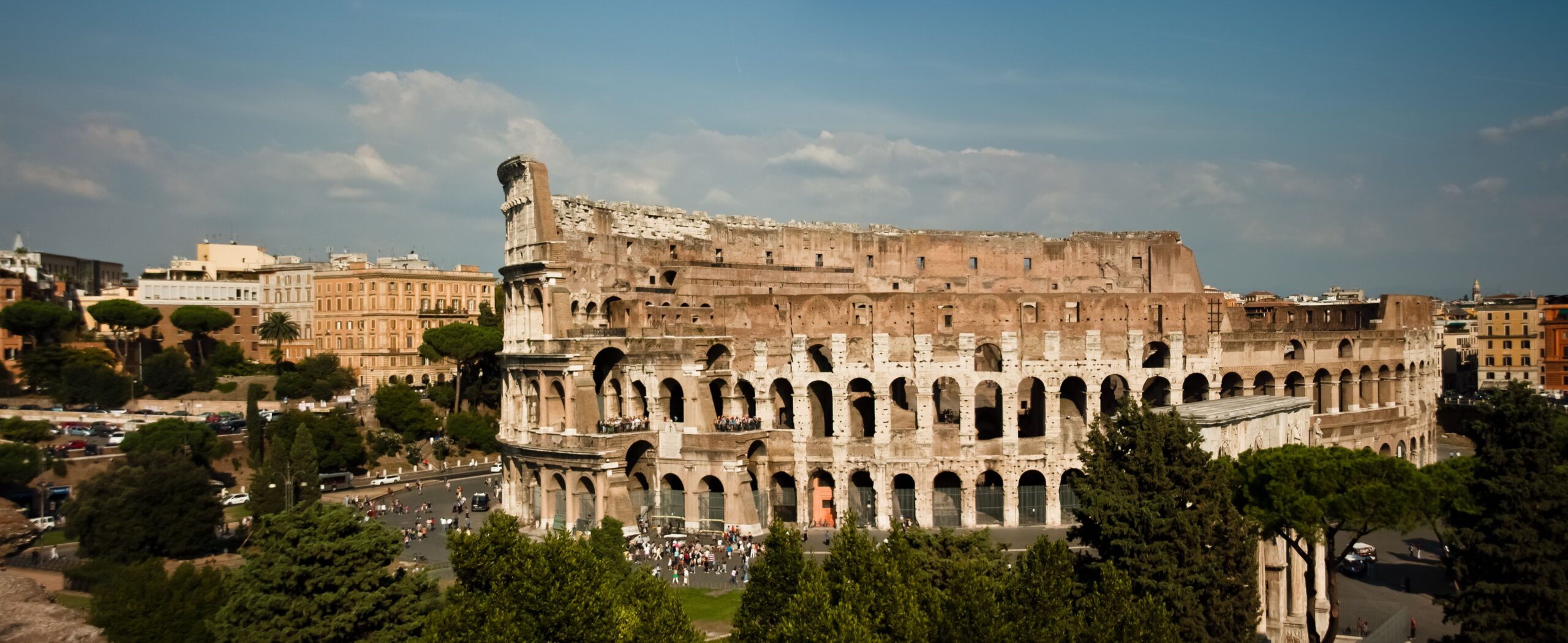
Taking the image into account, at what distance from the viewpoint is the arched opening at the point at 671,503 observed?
47.5 meters

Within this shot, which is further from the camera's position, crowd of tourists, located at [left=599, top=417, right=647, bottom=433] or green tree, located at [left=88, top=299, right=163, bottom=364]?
green tree, located at [left=88, top=299, right=163, bottom=364]

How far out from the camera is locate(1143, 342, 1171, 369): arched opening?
48.8 m

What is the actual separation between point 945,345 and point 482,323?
49.1 meters

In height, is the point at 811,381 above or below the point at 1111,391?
above

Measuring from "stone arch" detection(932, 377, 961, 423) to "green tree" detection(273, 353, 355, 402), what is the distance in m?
45.5

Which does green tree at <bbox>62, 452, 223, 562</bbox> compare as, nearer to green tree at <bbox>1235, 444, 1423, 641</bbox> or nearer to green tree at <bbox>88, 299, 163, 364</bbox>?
green tree at <bbox>1235, 444, 1423, 641</bbox>

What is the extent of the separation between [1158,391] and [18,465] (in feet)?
176

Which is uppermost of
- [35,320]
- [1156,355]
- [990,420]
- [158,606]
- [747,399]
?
[35,320]

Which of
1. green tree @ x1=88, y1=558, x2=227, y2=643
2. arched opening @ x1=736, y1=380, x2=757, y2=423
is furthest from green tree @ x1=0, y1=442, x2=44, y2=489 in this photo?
arched opening @ x1=736, y1=380, x2=757, y2=423

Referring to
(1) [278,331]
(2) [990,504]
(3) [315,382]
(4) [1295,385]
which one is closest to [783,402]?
(2) [990,504]

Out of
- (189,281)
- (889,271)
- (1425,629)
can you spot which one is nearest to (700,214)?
(889,271)

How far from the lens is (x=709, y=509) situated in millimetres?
46969

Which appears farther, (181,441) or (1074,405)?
(181,441)

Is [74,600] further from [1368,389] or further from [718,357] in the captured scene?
[1368,389]
